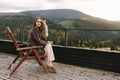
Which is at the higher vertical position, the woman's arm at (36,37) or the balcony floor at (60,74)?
the woman's arm at (36,37)

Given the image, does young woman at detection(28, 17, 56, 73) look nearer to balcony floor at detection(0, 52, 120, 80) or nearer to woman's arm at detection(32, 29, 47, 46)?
woman's arm at detection(32, 29, 47, 46)

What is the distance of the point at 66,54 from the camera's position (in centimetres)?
838

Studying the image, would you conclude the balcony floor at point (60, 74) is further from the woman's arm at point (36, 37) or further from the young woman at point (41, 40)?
the woman's arm at point (36, 37)

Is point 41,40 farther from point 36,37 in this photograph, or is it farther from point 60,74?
point 60,74

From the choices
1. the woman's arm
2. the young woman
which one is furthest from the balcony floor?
the woman's arm

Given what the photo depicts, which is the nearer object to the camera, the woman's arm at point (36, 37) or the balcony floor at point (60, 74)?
the balcony floor at point (60, 74)

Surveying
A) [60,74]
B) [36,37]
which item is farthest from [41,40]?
[60,74]

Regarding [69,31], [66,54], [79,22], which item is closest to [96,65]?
[66,54]

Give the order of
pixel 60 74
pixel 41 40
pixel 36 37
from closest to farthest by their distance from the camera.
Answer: pixel 60 74 < pixel 36 37 < pixel 41 40

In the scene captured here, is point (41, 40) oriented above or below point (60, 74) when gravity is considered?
above

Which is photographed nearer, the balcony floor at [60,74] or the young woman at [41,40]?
the balcony floor at [60,74]

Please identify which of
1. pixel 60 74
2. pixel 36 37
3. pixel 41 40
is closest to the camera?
pixel 60 74

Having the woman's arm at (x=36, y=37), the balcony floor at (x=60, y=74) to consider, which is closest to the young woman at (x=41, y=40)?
the woman's arm at (x=36, y=37)

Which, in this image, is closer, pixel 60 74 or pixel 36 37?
pixel 60 74
